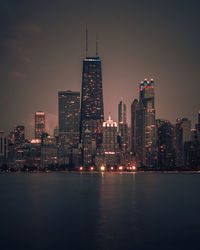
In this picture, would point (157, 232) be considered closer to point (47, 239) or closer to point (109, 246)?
point (109, 246)

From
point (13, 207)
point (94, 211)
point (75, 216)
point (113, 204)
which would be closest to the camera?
point (75, 216)

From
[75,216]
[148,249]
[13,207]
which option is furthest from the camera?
[13,207]

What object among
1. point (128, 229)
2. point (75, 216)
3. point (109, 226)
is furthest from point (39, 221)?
point (128, 229)

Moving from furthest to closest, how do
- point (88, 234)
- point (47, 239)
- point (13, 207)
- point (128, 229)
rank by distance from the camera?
point (13, 207), point (128, 229), point (88, 234), point (47, 239)

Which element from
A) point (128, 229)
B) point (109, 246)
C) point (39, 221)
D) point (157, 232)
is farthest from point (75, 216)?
point (109, 246)

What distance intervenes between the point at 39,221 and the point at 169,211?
28.9m

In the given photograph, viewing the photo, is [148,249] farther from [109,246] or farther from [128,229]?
A: [128,229]

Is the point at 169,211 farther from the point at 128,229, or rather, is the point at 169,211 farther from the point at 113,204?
the point at 128,229

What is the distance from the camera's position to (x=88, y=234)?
48000mm

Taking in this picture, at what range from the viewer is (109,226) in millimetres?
54719

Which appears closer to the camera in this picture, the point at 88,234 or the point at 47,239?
the point at 47,239

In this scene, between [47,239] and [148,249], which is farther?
[47,239]

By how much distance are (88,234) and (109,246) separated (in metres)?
7.59

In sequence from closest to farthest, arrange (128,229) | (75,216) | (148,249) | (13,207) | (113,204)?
(148,249) < (128,229) < (75,216) < (13,207) < (113,204)
